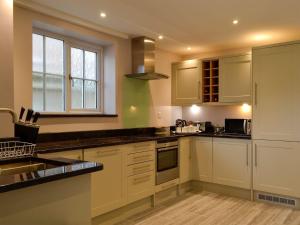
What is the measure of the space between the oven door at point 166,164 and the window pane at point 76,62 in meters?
1.49

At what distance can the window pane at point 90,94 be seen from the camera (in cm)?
363

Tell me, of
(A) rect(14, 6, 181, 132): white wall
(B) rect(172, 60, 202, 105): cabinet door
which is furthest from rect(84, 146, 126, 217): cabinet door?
(B) rect(172, 60, 202, 105): cabinet door

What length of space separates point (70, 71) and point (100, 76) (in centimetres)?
52

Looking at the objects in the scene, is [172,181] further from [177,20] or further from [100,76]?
[177,20]

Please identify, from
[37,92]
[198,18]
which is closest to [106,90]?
[37,92]

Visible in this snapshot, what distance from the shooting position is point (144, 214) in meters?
3.28

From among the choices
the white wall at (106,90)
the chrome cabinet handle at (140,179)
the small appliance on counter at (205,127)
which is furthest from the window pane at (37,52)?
the small appliance on counter at (205,127)

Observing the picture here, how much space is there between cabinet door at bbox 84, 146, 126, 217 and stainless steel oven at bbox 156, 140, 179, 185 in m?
0.67

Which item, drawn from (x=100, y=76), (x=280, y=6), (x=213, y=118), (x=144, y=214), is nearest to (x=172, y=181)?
(x=144, y=214)

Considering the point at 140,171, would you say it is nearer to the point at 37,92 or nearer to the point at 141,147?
the point at 141,147

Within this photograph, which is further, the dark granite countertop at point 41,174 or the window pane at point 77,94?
the window pane at point 77,94

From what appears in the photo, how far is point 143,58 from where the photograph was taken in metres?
3.84

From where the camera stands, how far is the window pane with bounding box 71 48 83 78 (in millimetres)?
3441

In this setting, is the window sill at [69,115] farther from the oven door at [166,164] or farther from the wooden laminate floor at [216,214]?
the wooden laminate floor at [216,214]
